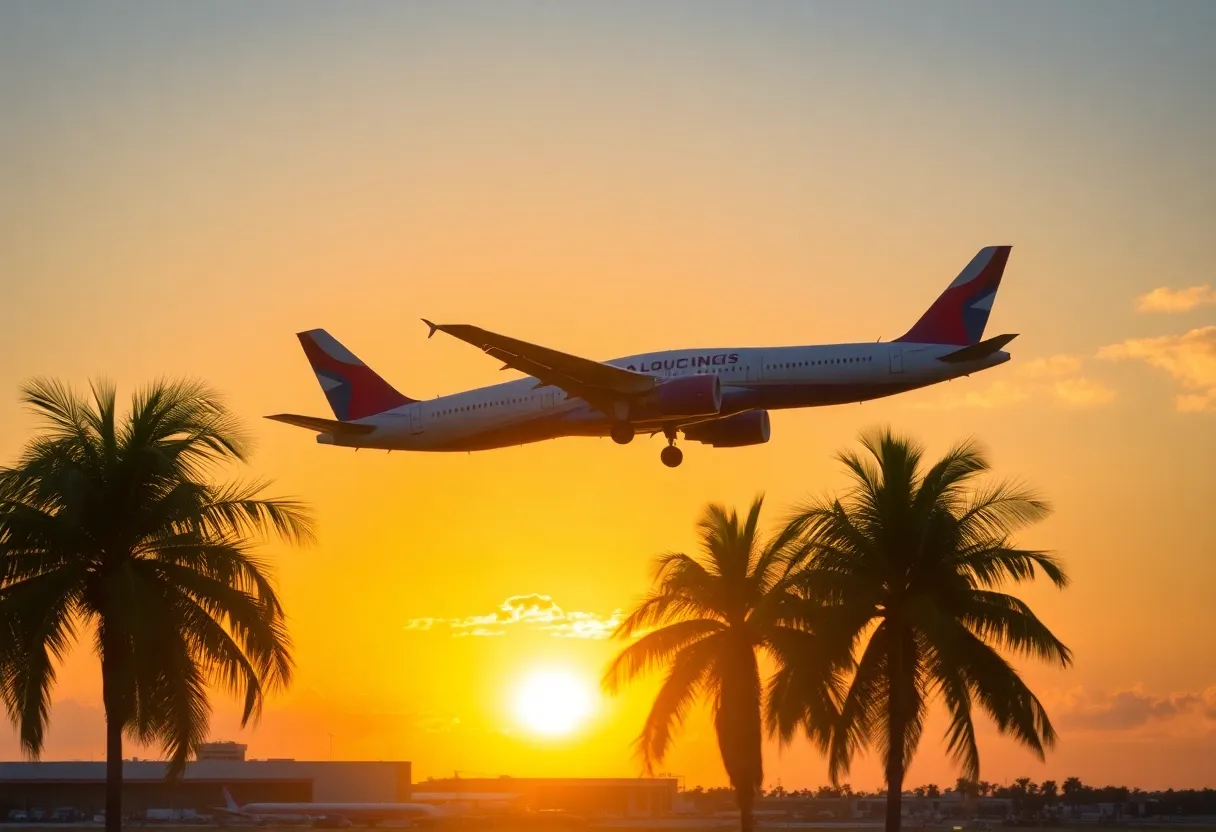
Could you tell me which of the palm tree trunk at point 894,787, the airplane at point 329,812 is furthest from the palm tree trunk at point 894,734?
the airplane at point 329,812

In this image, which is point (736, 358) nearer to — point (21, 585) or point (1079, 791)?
point (21, 585)

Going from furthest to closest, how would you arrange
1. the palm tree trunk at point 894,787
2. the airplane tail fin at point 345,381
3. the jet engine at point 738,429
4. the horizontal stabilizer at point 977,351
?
1. the airplane tail fin at point 345,381
2. the jet engine at point 738,429
3. the horizontal stabilizer at point 977,351
4. the palm tree trunk at point 894,787

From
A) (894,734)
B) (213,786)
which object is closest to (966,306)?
(894,734)

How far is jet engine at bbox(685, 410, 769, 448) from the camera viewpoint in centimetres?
5428

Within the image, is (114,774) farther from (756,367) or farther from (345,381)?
(345,381)

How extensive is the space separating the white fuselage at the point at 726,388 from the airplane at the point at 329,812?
1787 inches

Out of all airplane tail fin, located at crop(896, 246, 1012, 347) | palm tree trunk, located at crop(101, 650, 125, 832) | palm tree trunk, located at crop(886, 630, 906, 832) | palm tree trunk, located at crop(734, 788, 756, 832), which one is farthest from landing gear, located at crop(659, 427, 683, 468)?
palm tree trunk, located at crop(101, 650, 125, 832)

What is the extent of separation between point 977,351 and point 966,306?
6.04 m

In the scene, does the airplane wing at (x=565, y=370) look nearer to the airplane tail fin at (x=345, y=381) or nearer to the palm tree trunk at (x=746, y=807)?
the airplane tail fin at (x=345, y=381)

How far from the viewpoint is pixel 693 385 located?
49.3 metres

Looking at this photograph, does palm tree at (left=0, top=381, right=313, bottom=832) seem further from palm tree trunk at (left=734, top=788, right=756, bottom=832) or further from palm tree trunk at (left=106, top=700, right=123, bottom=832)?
palm tree trunk at (left=734, top=788, right=756, bottom=832)

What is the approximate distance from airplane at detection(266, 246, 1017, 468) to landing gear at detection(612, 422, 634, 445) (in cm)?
5

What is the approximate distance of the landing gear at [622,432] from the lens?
170 feet

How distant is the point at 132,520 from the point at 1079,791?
135 m
